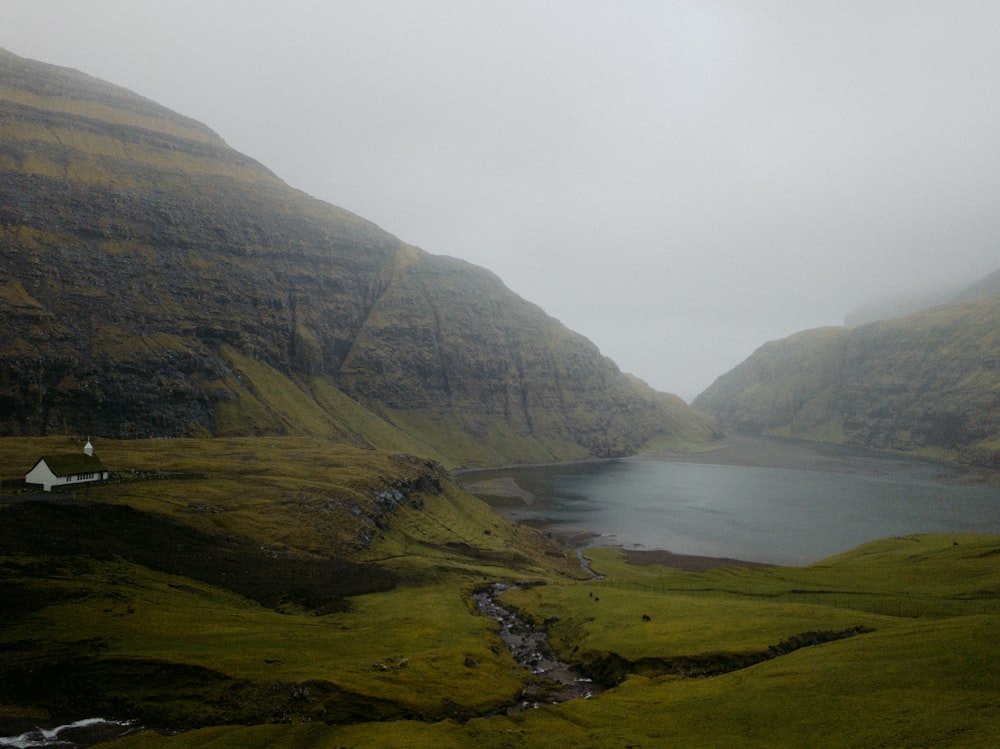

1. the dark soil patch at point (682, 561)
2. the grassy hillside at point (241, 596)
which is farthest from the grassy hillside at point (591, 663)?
the dark soil patch at point (682, 561)

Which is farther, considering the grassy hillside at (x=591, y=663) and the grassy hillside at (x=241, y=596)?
the grassy hillside at (x=241, y=596)

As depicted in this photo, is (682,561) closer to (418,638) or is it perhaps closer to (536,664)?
(536,664)

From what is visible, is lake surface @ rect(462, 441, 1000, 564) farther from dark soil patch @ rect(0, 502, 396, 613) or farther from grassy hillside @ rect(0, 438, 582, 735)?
dark soil patch @ rect(0, 502, 396, 613)

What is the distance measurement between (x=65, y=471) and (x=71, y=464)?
228 centimetres

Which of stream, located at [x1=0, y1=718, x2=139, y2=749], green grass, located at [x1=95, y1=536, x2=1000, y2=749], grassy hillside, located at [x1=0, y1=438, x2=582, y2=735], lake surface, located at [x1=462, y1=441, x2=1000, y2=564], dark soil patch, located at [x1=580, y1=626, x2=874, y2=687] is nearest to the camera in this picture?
green grass, located at [x1=95, y1=536, x2=1000, y2=749]

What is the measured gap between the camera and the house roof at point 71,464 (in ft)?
275

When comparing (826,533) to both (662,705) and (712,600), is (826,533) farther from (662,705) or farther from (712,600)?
(662,705)

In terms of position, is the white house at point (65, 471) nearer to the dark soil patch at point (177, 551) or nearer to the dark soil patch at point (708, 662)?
the dark soil patch at point (177, 551)

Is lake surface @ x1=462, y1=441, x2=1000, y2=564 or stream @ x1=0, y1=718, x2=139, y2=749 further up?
stream @ x1=0, y1=718, x2=139, y2=749

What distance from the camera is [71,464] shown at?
286 feet

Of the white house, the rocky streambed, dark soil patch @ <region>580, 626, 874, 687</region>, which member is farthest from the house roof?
dark soil patch @ <region>580, 626, 874, 687</region>

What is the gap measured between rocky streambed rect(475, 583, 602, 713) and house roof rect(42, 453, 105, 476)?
64.2 metres

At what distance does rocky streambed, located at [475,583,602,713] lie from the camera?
50656 millimetres

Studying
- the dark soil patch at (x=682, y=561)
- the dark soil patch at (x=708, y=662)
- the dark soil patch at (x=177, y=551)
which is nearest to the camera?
the dark soil patch at (x=708, y=662)
